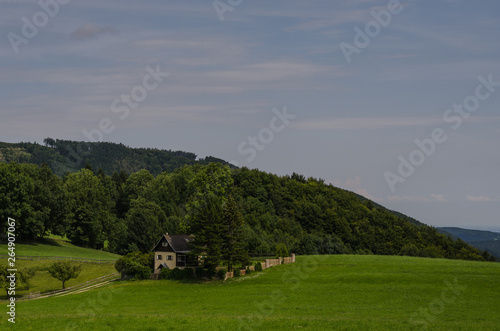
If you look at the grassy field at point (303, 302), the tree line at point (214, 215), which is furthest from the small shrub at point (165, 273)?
the tree line at point (214, 215)

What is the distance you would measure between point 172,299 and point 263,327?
2009cm

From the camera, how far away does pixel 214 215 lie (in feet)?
225

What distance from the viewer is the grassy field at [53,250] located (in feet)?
287

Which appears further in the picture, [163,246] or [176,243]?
[176,243]

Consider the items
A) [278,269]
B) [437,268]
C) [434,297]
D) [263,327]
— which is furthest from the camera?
[278,269]

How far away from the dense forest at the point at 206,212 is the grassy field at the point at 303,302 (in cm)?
1451

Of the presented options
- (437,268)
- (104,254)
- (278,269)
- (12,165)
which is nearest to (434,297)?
(437,268)

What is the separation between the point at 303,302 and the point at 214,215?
2587 centimetres

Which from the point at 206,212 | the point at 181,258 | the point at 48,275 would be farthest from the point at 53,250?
the point at 206,212

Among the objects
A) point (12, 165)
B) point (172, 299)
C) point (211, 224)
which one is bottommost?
point (172, 299)

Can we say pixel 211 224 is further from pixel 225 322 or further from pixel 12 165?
pixel 12 165

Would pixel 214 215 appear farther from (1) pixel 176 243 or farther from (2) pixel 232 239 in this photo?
(1) pixel 176 243

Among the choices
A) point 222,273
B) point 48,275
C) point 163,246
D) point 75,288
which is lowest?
point 75,288

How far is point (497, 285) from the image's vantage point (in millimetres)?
52844
